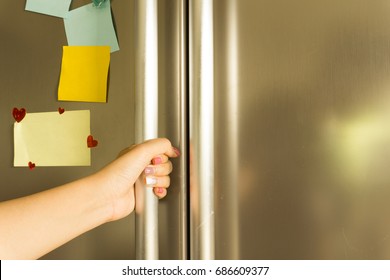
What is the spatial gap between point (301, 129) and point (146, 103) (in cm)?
23

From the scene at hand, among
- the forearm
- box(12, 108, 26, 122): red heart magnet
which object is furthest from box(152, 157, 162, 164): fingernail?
box(12, 108, 26, 122): red heart magnet

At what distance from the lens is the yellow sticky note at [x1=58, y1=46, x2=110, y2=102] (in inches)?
24.4

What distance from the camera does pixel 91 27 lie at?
63cm

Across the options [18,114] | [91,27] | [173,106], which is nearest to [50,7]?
[91,27]

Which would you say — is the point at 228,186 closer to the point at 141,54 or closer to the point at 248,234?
the point at 248,234

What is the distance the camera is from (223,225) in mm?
537

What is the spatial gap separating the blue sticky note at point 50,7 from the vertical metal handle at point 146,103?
0.19 metres

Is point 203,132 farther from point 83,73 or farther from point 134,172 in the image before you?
point 83,73

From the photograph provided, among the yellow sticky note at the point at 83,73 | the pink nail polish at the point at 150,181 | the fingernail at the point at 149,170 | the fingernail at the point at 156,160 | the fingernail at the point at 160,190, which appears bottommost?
the fingernail at the point at 160,190

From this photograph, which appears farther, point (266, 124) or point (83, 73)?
point (83, 73)

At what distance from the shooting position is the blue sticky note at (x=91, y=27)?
611mm

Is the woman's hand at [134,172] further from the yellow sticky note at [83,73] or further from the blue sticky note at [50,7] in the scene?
the blue sticky note at [50,7]

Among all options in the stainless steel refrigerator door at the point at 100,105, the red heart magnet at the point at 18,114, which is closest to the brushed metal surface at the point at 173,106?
the stainless steel refrigerator door at the point at 100,105

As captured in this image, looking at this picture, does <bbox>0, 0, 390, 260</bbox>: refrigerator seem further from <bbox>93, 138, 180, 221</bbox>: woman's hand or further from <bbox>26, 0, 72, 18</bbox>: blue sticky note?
<bbox>26, 0, 72, 18</bbox>: blue sticky note
